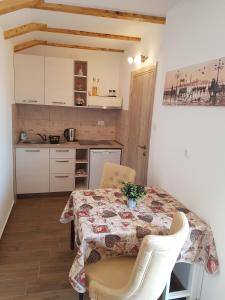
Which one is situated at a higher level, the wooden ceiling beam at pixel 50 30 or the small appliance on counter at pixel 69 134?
the wooden ceiling beam at pixel 50 30

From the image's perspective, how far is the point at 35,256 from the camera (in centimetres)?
256

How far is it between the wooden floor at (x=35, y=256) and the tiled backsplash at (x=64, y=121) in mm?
1461

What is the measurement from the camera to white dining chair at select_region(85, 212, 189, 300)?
51.8 inches

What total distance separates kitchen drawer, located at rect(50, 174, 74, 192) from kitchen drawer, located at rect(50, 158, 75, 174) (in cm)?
9

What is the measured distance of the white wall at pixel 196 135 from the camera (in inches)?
68.1

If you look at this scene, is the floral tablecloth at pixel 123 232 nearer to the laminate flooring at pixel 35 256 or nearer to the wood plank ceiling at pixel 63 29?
the laminate flooring at pixel 35 256

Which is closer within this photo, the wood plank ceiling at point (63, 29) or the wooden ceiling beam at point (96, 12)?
the wood plank ceiling at point (63, 29)

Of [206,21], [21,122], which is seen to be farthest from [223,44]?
[21,122]

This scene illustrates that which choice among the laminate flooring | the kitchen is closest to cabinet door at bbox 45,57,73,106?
the kitchen

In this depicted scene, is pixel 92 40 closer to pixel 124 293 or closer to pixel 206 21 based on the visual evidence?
pixel 206 21

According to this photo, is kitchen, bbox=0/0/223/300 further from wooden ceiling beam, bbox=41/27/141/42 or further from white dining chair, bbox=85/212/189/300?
white dining chair, bbox=85/212/189/300

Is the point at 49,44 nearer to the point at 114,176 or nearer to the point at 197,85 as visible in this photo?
the point at 114,176

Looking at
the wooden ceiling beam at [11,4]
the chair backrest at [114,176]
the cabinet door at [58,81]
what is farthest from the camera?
the cabinet door at [58,81]

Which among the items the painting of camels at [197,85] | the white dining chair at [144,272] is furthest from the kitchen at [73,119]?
the white dining chair at [144,272]
